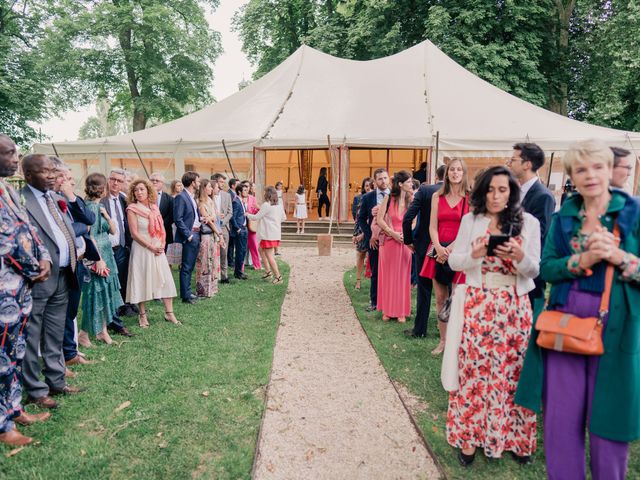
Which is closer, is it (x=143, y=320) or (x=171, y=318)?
(x=143, y=320)

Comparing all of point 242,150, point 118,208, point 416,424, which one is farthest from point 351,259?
point 416,424

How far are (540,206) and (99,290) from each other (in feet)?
15.4

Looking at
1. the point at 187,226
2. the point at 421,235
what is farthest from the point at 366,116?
the point at 421,235

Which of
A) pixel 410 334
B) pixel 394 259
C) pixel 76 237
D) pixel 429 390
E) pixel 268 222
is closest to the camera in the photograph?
pixel 429 390

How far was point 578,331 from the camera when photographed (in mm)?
2182

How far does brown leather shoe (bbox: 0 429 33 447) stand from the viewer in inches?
126

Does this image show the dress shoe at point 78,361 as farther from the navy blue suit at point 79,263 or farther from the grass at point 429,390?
the grass at point 429,390

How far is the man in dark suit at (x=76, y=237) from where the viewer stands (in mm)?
4223

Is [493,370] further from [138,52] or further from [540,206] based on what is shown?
[138,52]

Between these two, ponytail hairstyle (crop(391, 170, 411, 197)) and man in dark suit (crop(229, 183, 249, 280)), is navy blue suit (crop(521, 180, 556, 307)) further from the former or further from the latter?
man in dark suit (crop(229, 183, 249, 280))

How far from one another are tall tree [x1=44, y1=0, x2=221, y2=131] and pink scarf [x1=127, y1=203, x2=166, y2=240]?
20.7m

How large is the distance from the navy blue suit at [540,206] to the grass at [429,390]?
1.17 m

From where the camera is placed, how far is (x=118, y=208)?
588cm

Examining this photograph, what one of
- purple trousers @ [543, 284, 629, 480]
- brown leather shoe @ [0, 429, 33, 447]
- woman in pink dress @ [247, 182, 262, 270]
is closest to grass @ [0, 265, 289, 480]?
brown leather shoe @ [0, 429, 33, 447]
